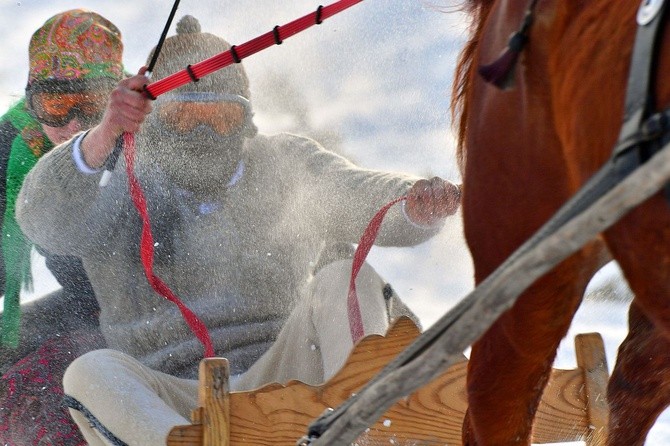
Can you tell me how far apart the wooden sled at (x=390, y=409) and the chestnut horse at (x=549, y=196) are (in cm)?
46

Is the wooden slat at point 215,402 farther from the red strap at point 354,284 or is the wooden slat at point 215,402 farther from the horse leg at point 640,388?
the horse leg at point 640,388

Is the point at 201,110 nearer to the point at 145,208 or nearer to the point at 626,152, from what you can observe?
the point at 145,208

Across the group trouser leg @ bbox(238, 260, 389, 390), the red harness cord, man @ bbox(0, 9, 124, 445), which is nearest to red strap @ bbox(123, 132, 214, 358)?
the red harness cord

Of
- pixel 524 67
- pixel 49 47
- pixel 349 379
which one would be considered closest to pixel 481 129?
pixel 524 67

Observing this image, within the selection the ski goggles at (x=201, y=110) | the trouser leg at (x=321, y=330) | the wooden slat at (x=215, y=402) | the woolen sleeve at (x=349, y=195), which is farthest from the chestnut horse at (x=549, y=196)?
the ski goggles at (x=201, y=110)

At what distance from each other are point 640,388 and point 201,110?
1434 mm

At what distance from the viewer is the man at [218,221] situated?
1.95 m

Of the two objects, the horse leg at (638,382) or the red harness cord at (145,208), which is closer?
the horse leg at (638,382)

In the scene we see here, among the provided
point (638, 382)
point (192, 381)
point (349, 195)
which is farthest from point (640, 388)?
point (349, 195)

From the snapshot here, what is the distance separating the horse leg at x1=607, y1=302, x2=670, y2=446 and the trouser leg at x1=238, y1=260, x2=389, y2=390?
0.72m

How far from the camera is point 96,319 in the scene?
7.88 ft

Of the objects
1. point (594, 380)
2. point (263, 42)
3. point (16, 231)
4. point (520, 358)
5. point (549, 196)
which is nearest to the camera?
point (549, 196)

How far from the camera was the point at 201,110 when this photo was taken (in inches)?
87.8

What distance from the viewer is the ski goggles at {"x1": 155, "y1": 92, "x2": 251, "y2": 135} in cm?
221
